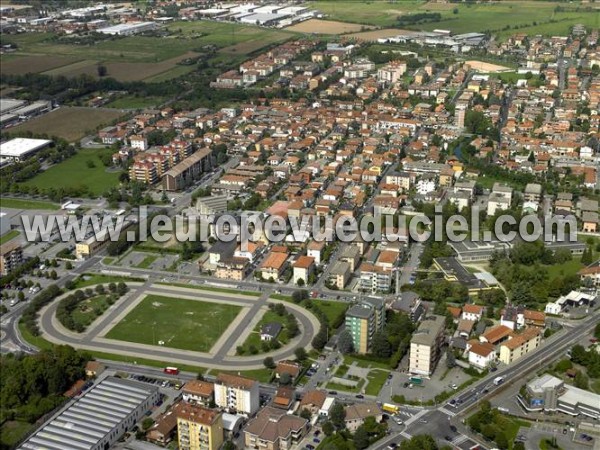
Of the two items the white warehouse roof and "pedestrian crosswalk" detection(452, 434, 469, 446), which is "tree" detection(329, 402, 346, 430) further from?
the white warehouse roof

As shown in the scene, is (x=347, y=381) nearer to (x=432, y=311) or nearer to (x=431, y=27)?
(x=432, y=311)

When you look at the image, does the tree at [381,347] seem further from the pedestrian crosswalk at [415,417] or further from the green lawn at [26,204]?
the green lawn at [26,204]

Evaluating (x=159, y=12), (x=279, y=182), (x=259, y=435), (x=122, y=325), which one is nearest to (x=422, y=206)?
(x=279, y=182)

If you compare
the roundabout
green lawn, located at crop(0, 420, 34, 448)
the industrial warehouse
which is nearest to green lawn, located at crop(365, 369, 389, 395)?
the roundabout

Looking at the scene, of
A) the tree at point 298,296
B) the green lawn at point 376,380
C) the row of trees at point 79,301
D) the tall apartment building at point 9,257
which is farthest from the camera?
the tall apartment building at point 9,257

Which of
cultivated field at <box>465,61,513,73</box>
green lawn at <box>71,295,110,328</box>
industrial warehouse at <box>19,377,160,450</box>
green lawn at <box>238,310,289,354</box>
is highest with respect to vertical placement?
cultivated field at <box>465,61,513,73</box>

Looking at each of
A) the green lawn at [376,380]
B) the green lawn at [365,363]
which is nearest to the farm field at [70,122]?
the green lawn at [365,363]

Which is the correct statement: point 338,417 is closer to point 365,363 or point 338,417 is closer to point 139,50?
point 365,363
